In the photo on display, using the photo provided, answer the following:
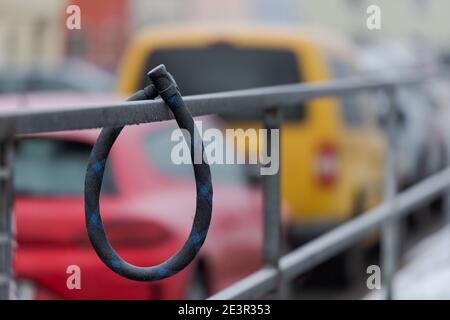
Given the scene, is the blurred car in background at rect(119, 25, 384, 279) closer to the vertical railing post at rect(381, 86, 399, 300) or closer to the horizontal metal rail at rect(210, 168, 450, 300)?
the horizontal metal rail at rect(210, 168, 450, 300)

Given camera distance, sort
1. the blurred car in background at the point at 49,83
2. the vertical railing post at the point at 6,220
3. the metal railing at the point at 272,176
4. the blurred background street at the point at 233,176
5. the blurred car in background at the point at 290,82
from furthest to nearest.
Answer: the blurred car in background at the point at 49,83
the blurred car in background at the point at 290,82
the blurred background street at the point at 233,176
the vertical railing post at the point at 6,220
the metal railing at the point at 272,176

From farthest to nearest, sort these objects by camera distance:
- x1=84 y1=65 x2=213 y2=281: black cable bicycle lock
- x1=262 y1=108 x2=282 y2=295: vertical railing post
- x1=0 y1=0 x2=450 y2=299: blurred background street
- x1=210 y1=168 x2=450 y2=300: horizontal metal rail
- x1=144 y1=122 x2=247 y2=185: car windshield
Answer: x1=144 y1=122 x2=247 y2=185: car windshield → x1=0 y1=0 x2=450 y2=299: blurred background street → x1=262 y1=108 x2=282 y2=295: vertical railing post → x1=210 y1=168 x2=450 y2=300: horizontal metal rail → x1=84 y1=65 x2=213 y2=281: black cable bicycle lock

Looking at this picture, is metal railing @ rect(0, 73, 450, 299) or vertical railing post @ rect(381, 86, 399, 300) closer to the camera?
metal railing @ rect(0, 73, 450, 299)

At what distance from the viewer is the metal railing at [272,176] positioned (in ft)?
7.70

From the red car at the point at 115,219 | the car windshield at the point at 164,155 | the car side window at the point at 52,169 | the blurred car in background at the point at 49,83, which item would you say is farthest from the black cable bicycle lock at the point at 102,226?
the blurred car in background at the point at 49,83

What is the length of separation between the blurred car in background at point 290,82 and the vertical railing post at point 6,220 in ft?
19.2

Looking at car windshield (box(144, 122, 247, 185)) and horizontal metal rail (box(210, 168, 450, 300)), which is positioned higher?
car windshield (box(144, 122, 247, 185))

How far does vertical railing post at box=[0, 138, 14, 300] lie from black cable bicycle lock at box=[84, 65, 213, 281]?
42 centimetres

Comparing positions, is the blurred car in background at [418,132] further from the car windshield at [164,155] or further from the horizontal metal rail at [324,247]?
the horizontal metal rail at [324,247]

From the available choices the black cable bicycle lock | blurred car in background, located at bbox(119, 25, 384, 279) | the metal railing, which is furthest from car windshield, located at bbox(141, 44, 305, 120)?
the black cable bicycle lock

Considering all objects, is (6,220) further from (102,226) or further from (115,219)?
(115,219)

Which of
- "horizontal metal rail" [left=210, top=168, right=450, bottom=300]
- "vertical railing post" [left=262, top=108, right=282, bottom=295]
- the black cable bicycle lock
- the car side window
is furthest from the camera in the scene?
the car side window

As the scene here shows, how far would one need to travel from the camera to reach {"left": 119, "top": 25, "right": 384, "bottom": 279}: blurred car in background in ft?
29.3

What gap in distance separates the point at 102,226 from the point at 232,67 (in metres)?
7.02
